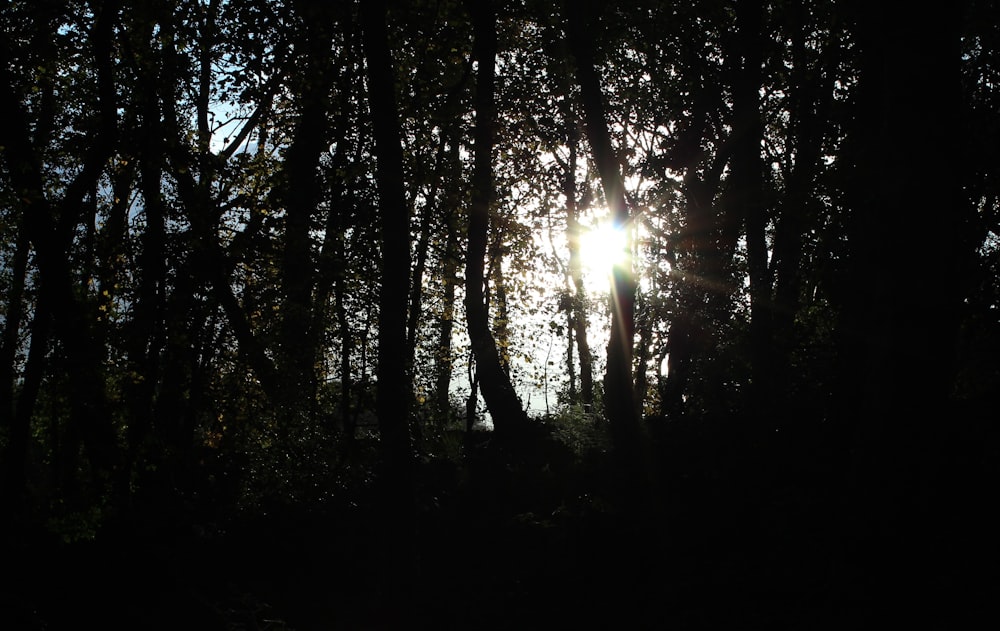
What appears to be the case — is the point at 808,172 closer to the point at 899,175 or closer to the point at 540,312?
the point at 899,175

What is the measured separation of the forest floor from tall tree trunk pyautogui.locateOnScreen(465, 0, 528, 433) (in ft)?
9.74

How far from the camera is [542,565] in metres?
8.96

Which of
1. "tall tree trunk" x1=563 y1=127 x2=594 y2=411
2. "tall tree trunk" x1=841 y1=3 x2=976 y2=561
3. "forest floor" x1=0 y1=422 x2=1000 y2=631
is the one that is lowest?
"forest floor" x1=0 y1=422 x2=1000 y2=631

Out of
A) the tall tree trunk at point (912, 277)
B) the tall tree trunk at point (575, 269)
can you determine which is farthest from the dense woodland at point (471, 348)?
the tall tree trunk at point (575, 269)

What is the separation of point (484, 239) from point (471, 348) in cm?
248

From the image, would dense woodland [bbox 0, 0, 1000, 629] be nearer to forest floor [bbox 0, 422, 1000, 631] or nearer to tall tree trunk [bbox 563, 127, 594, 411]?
forest floor [bbox 0, 422, 1000, 631]

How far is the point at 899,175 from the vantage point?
19.3ft

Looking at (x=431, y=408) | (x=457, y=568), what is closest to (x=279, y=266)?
(x=431, y=408)

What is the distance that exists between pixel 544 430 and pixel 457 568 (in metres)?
5.47

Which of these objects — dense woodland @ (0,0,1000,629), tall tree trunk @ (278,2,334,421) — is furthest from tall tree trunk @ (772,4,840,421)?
tall tree trunk @ (278,2,334,421)

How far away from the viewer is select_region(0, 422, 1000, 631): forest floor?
5.86 m

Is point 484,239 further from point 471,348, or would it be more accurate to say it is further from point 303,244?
point 303,244

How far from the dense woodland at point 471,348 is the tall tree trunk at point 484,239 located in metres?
0.08

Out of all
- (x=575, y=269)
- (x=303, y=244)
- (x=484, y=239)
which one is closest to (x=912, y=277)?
(x=303, y=244)
